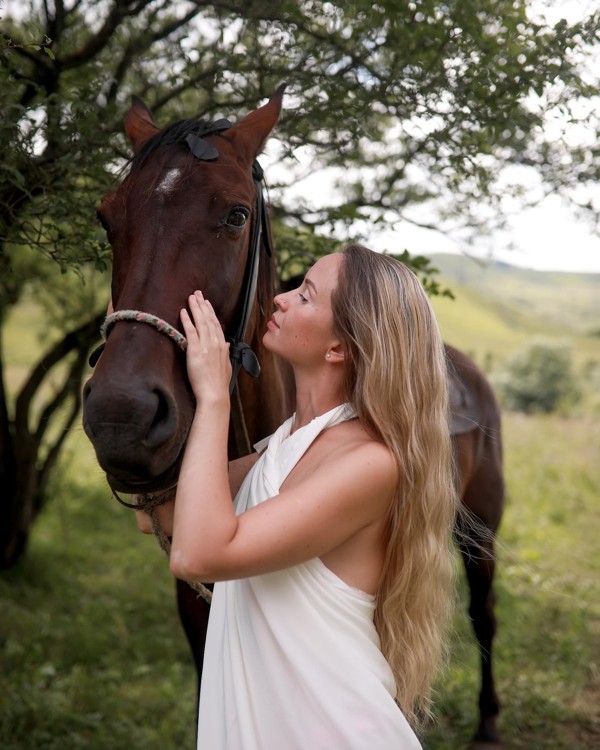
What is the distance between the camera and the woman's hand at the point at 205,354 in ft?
5.32

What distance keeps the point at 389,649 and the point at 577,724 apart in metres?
3.16

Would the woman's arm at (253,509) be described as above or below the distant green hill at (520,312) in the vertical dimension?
below

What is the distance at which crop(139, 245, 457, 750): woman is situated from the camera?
1.51 m

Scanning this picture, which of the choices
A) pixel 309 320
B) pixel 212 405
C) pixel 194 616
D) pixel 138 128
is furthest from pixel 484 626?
pixel 138 128

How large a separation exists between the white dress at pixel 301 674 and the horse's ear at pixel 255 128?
1.11 m

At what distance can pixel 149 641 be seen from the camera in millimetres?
5227

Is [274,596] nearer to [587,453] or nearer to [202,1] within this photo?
[202,1]

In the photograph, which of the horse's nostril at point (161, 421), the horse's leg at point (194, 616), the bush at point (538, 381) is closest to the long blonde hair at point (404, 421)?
the horse's nostril at point (161, 421)

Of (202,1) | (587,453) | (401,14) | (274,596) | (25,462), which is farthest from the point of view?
(587,453)

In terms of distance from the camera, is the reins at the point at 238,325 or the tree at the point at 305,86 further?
the tree at the point at 305,86

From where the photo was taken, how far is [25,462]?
5.55m

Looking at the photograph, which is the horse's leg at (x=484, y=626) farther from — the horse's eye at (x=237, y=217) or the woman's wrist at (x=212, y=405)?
the woman's wrist at (x=212, y=405)

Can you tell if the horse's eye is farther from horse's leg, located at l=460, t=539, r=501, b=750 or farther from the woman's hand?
horse's leg, located at l=460, t=539, r=501, b=750

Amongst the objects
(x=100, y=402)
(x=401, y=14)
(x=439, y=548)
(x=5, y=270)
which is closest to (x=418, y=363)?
(x=439, y=548)
